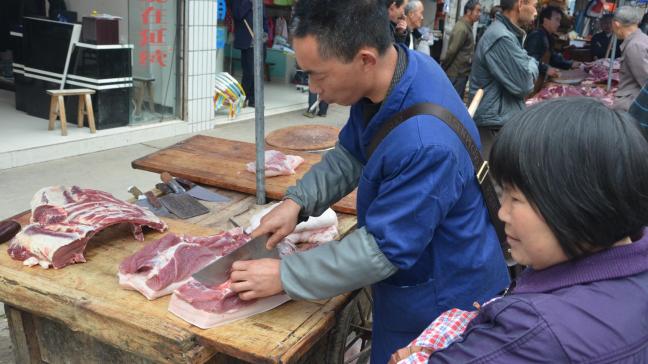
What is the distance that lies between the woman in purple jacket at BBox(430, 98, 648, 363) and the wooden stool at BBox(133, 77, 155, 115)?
7474 millimetres

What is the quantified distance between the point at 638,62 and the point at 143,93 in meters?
6.16

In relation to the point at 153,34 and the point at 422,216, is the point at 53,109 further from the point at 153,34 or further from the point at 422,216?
the point at 422,216

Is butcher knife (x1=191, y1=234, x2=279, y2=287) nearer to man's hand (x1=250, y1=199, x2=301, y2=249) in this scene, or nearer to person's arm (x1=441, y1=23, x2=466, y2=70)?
man's hand (x1=250, y1=199, x2=301, y2=249)

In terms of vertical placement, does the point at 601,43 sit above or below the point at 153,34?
above

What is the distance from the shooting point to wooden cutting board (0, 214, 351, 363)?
1.87 meters

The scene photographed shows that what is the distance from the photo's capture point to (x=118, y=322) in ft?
6.42

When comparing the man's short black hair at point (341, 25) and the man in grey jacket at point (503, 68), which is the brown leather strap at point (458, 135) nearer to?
the man's short black hair at point (341, 25)

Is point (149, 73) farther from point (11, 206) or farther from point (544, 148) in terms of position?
point (544, 148)

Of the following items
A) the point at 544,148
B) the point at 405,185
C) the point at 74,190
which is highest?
the point at 544,148

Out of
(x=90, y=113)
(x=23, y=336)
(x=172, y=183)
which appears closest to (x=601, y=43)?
(x=90, y=113)

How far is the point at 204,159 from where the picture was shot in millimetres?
3779

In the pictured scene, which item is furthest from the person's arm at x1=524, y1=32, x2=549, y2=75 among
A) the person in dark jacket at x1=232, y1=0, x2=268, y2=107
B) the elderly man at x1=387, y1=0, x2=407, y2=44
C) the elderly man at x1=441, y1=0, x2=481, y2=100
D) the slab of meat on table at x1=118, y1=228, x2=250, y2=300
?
the slab of meat on table at x1=118, y1=228, x2=250, y2=300

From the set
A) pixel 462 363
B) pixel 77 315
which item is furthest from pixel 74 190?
pixel 462 363

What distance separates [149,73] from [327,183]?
6.36 metres
